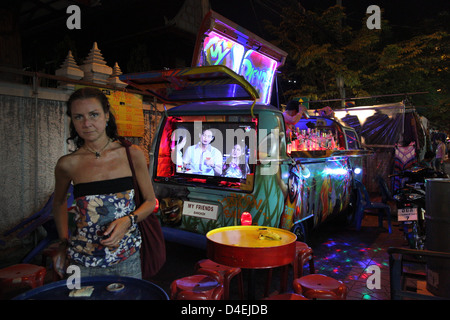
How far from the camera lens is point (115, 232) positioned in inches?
75.5

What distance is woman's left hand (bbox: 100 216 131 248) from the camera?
6.21ft

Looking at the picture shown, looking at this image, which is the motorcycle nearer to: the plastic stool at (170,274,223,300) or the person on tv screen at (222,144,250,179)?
the person on tv screen at (222,144,250,179)

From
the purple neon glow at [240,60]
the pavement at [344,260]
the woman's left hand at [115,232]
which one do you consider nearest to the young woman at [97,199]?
the woman's left hand at [115,232]

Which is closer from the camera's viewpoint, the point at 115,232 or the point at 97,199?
the point at 115,232

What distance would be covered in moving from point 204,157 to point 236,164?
54 cm

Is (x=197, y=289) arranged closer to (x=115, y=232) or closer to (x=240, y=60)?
(x=115, y=232)

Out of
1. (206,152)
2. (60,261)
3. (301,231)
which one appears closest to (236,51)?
(206,152)

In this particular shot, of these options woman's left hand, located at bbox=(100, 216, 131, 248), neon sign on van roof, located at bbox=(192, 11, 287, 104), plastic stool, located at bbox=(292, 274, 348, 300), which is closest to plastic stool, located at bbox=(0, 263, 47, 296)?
woman's left hand, located at bbox=(100, 216, 131, 248)

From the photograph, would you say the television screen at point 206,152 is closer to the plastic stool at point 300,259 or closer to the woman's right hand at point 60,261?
the plastic stool at point 300,259

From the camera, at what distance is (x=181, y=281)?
9.05 feet

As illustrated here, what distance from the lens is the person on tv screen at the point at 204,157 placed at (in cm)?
468

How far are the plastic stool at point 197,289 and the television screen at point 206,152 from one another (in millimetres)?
1687
